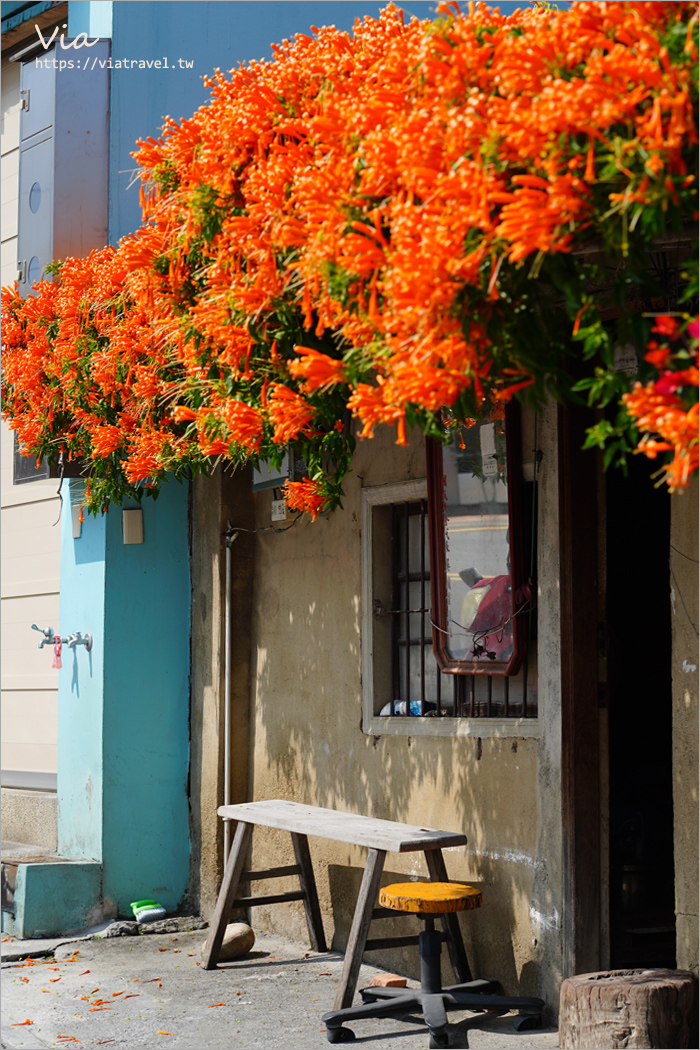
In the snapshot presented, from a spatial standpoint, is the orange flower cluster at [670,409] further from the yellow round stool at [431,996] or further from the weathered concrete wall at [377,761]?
the yellow round stool at [431,996]

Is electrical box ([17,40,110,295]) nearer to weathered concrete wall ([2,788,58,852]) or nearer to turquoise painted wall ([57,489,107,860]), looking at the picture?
turquoise painted wall ([57,489,107,860])

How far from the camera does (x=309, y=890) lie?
7.38 metres

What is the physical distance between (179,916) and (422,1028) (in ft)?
10.5

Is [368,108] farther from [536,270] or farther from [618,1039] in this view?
[618,1039]

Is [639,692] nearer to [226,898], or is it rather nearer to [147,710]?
[226,898]

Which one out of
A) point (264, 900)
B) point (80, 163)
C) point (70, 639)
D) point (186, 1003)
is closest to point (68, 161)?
point (80, 163)

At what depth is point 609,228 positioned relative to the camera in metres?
2.98

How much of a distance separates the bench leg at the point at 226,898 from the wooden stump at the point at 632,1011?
2676mm

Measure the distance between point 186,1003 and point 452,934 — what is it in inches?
58.5

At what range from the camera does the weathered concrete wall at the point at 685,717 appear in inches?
197

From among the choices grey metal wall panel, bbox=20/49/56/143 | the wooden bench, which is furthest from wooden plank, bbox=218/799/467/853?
grey metal wall panel, bbox=20/49/56/143

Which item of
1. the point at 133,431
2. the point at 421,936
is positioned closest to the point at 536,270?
the point at 421,936

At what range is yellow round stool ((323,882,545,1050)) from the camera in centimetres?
561

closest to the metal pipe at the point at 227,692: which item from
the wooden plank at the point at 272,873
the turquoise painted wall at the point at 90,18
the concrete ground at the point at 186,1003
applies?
the concrete ground at the point at 186,1003
